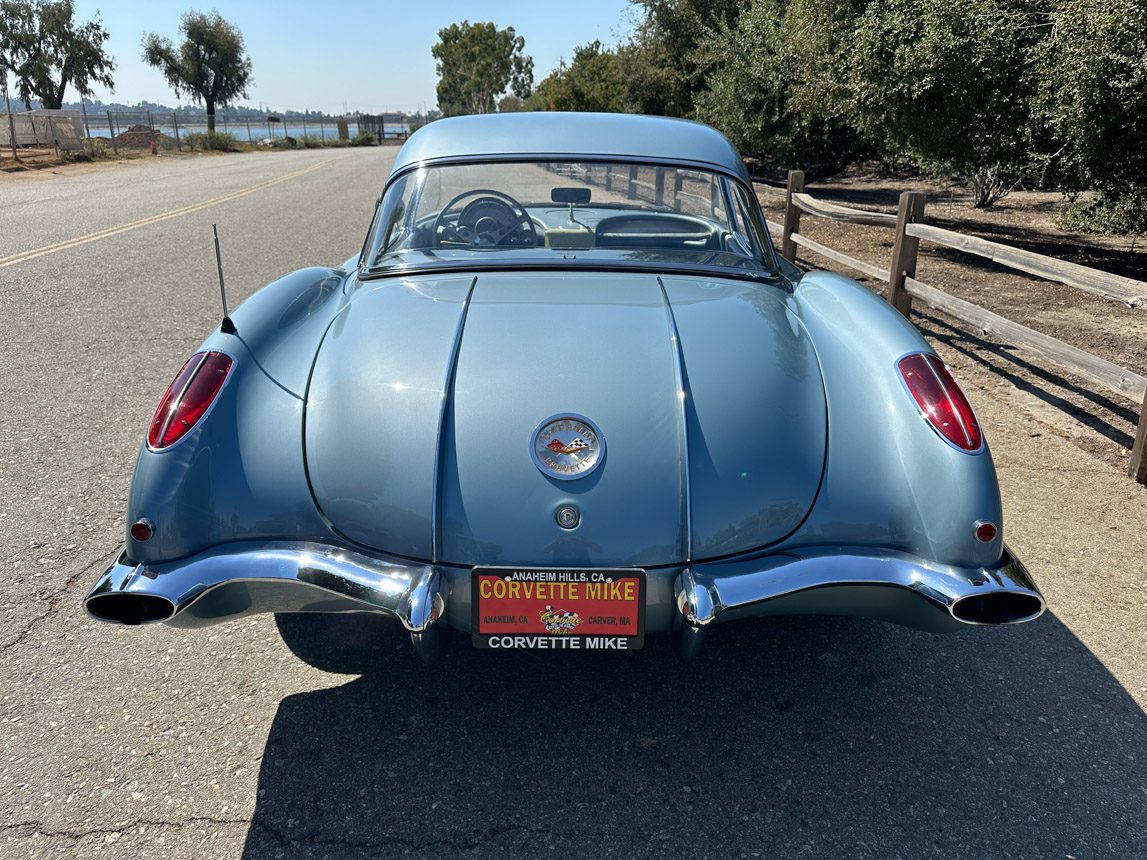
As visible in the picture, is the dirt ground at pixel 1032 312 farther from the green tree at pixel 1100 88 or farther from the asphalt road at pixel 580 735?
the asphalt road at pixel 580 735

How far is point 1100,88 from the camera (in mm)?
7832

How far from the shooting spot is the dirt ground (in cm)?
572

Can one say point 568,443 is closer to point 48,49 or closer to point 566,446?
point 566,446

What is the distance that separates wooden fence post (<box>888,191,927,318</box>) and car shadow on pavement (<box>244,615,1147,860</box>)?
4.90 metres

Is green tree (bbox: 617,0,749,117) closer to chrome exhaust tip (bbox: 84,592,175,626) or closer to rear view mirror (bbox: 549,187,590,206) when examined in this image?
rear view mirror (bbox: 549,187,590,206)

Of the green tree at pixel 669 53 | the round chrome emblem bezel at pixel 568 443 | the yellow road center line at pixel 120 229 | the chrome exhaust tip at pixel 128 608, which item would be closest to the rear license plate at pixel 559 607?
the round chrome emblem bezel at pixel 568 443

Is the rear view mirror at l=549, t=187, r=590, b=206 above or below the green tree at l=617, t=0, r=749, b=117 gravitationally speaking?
below

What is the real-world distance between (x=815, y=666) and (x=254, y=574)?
71.5 inches

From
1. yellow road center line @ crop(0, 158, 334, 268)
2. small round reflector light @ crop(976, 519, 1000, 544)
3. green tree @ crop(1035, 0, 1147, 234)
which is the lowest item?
yellow road center line @ crop(0, 158, 334, 268)

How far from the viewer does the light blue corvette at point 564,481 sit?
237 centimetres

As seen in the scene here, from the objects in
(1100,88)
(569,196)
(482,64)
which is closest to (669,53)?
(1100,88)

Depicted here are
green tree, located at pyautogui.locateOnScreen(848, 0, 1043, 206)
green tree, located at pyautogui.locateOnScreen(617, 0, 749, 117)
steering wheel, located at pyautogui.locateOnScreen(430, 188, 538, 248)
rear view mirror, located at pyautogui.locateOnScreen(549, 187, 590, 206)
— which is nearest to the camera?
steering wheel, located at pyautogui.locateOnScreen(430, 188, 538, 248)

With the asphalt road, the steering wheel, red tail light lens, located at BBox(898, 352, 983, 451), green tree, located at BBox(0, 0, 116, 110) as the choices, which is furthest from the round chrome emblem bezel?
green tree, located at BBox(0, 0, 116, 110)

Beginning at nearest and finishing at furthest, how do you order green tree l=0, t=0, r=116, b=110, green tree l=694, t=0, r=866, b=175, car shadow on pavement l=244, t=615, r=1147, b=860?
car shadow on pavement l=244, t=615, r=1147, b=860 < green tree l=694, t=0, r=866, b=175 < green tree l=0, t=0, r=116, b=110
